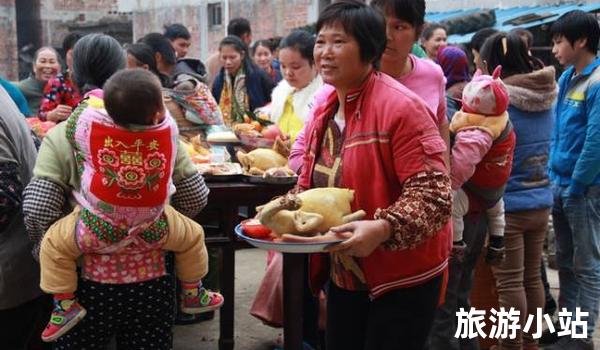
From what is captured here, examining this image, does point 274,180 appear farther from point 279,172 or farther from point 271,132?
point 271,132

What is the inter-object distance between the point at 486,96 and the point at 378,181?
1.36 m

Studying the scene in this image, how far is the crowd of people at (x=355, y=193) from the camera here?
2.20 metres

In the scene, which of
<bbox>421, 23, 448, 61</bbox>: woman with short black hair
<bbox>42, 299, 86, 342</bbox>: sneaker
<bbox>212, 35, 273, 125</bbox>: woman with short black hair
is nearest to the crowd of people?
<bbox>42, 299, 86, 342</bbox>: sneaker

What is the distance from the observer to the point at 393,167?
2172 mm

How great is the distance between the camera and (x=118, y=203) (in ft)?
8.20

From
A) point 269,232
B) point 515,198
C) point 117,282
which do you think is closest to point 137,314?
point 117,282

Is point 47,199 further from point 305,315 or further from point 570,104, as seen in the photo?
point 570,104

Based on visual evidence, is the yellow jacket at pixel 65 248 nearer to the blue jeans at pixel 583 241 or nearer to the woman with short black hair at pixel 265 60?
the blue jeans at pixel 583 241

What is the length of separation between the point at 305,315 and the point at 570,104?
76.2 inches

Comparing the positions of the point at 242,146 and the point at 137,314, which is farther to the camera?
the point at 242,146

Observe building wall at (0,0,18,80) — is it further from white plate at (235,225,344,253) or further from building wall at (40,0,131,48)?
white plate at (235,225,344,253)

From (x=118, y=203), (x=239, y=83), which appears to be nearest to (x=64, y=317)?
(x=118, y=203)

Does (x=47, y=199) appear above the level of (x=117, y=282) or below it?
above

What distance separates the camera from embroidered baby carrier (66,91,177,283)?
2443mm
